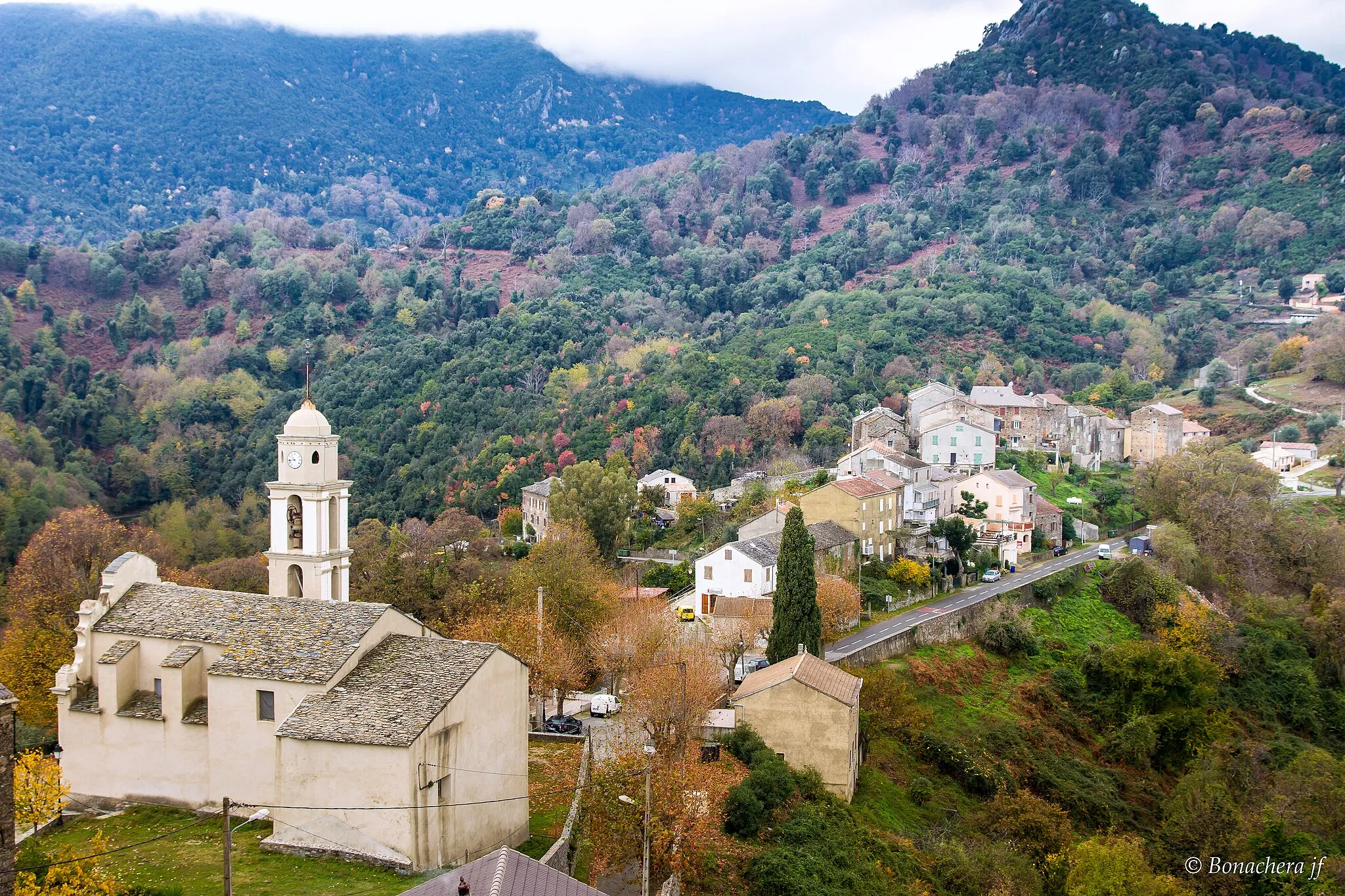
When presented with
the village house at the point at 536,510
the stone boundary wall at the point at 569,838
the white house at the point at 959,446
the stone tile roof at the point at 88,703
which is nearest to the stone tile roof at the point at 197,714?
the stone tile roof at the point at 88,703

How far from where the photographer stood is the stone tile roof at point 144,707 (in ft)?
74.7

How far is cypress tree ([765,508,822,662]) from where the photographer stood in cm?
3750

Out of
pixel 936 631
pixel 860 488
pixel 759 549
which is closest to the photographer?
pixel 936 631

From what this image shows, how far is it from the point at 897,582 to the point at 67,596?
34.0m

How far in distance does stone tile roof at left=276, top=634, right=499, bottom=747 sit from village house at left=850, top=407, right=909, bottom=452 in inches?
Answer: 1905

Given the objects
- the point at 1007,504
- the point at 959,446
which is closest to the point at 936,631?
the point at 1007,504

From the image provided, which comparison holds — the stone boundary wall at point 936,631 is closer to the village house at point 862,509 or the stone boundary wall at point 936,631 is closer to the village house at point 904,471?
the village house at point 862,509

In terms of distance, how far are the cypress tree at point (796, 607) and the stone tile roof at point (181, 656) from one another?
20260 mm

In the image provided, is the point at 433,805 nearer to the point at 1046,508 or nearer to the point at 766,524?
the point at 766,524

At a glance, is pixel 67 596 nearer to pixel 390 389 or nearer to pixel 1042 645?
pixel 1042 645

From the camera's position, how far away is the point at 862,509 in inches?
2002

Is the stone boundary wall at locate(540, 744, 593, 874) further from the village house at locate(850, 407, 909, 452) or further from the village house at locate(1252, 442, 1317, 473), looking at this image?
the village house at locate(1252, 442, 1317, 473)

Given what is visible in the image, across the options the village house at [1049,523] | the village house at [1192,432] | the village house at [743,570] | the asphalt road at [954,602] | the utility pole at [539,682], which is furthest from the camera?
the village house at [1192,432]

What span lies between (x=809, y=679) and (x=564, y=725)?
7444 millimetres
